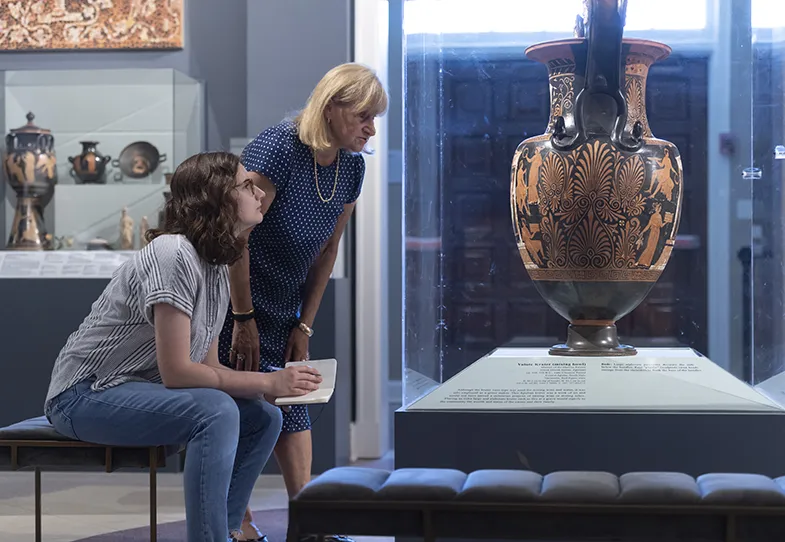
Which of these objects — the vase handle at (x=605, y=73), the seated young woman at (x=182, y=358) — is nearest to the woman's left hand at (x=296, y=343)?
the seated young woman at (x=182, y=358)

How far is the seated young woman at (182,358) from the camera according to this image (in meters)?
1.93

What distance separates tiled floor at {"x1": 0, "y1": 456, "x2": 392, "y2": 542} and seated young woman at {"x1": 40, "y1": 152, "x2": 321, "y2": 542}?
0.92 m

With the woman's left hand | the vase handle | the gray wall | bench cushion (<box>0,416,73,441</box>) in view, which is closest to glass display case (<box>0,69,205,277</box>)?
the gray wall

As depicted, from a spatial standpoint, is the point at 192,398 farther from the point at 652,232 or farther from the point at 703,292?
the point at 703,292

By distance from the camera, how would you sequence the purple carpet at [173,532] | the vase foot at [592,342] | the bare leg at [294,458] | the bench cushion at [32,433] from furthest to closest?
the purple carpet at [173,532] < the bare leg at [294,458] < the vase foot at [592,342] < the bench cushion at [32,433]

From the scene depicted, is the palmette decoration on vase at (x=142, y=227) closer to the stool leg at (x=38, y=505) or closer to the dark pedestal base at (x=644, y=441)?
the stool leg at (x=38, y=505)

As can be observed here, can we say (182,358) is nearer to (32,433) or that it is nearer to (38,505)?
(32,433)

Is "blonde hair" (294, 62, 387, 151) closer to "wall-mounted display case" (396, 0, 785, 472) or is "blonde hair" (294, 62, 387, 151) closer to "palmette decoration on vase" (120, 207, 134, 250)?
"wall-mounted display case" (396, 0, 785, 472)

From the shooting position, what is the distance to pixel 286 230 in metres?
2.41

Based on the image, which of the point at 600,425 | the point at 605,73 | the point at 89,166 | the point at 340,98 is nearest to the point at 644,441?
the point at 600,425

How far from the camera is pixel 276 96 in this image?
411 centimetres

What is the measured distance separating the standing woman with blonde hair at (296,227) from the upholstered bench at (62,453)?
377mm

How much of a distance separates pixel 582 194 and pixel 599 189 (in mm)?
34

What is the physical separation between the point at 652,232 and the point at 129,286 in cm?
100
